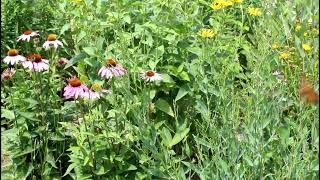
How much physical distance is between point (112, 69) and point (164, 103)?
41cm

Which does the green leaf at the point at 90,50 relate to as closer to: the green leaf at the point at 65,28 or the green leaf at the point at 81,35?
the green leaf at the point at 81,35

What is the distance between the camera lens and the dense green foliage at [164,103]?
2311mm

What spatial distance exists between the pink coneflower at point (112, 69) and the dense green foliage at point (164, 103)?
0.06 meters

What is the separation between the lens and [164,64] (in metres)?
2.93

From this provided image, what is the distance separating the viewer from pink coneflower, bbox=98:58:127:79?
8.09 ft

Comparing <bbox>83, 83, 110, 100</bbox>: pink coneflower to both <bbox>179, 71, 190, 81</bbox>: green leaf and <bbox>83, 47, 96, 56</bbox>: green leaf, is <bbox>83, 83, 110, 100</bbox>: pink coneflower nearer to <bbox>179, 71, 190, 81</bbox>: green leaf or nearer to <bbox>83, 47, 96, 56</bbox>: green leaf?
<bbox>83, 47, 96, 56</bbox>: green leaf

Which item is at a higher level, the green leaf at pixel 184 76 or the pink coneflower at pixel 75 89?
the pink coneflower at pixel 75 89

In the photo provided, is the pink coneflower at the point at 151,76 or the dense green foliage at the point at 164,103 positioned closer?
the dense green foliage at the point at 164,103

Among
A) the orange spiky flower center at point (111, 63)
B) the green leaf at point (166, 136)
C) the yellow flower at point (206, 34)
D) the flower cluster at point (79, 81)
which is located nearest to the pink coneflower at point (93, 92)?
the flower cluster at point (79, 81)

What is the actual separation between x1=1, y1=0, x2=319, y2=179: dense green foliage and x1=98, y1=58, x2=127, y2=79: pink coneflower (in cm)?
6

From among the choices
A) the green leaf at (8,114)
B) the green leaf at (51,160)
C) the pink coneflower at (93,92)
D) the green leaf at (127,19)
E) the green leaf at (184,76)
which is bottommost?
the green leaf at (51,160)

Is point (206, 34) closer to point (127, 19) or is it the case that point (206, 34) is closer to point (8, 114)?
point (127, 19)

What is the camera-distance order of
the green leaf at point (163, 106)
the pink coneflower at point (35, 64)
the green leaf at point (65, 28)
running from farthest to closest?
the green leaf at point (65, 28), the green leaf at point (163, 106), the pink coneflower at point (35, 64)

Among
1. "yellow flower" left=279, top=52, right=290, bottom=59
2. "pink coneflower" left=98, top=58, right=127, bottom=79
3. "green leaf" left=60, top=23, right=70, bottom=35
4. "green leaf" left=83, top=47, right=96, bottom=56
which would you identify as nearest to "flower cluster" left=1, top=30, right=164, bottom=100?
"pink coneflower" left=98, top=58, right=127, bottom=79
